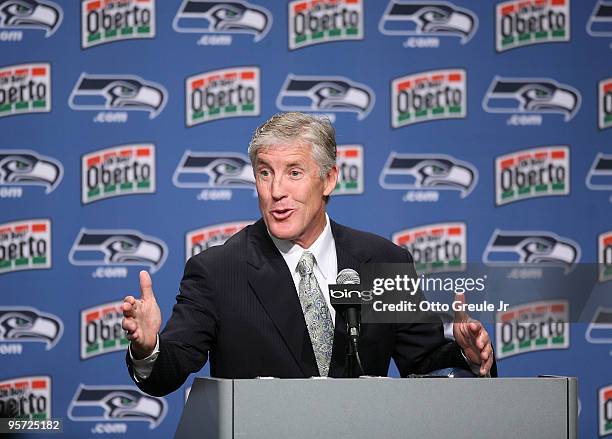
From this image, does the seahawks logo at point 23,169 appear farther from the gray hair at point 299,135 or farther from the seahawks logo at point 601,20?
the seahawks logo at point 601,20

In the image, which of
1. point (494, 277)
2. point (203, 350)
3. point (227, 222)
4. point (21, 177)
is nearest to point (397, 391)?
point (494, 277)

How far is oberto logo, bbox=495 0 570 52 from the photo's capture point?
4586 mm

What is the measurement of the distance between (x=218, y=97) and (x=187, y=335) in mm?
1995

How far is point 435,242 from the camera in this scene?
4.47m

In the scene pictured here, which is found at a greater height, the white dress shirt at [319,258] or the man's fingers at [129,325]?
the white dress shirt at [319,258]

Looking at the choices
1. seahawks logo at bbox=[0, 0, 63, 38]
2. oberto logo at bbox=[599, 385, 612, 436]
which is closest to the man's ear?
seahawks logo at bbox=[0, 0, 63, 38]

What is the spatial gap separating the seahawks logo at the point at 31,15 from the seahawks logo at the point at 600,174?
2.42 metres

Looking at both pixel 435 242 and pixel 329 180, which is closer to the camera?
pixel 329 180

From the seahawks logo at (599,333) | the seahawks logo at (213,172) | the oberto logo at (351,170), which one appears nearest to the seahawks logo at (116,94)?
the seahawks logo at (213,172)

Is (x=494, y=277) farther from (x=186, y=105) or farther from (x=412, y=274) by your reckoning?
(x=186, y=105)

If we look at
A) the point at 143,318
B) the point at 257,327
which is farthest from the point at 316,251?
the point at 143,318

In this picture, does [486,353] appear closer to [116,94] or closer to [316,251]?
[316,251]

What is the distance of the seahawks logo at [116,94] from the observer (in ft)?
14.3

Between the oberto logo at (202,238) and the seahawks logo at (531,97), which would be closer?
the oberto logo at (202,238)
